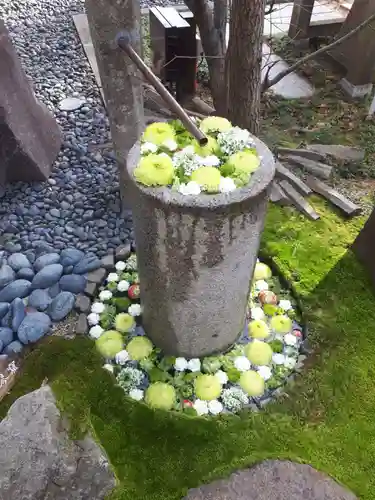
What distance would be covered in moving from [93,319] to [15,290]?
2.34 ft

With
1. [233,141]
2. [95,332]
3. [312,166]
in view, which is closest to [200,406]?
[95,332]

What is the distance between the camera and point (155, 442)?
3.22 metres

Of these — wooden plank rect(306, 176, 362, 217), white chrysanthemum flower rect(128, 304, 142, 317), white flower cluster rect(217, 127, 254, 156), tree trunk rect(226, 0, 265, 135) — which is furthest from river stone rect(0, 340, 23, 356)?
wooden plank rect(306, 176, 362, 217)

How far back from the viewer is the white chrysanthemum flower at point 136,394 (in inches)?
135

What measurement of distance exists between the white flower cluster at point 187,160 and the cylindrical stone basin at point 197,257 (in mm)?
194

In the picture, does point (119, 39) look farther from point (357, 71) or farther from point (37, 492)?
point (357, 71)

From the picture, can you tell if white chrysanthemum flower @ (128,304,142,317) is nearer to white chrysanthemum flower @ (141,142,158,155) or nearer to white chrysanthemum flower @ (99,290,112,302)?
white chrysanthemum flower @ (99,290,112,302)

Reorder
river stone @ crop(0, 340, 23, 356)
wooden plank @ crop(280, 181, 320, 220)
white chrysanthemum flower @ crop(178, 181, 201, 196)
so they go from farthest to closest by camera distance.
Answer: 1. wooden plank @ crop(280, 181, 320, 220)
2. river stone @ crop(0, 340, 23, 356)
3. white chrysanthemum flower @ crop(178, 181, 201, 196)

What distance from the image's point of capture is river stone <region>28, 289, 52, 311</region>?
3.95 m

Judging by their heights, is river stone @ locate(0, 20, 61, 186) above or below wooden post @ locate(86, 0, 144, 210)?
below

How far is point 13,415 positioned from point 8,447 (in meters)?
0.19

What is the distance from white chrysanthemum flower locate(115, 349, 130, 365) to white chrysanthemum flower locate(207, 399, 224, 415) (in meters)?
0.71

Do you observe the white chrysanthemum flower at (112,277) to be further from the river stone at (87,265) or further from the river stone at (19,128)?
the river stone at (19,128)

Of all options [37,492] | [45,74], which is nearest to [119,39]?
→ [37,492]
